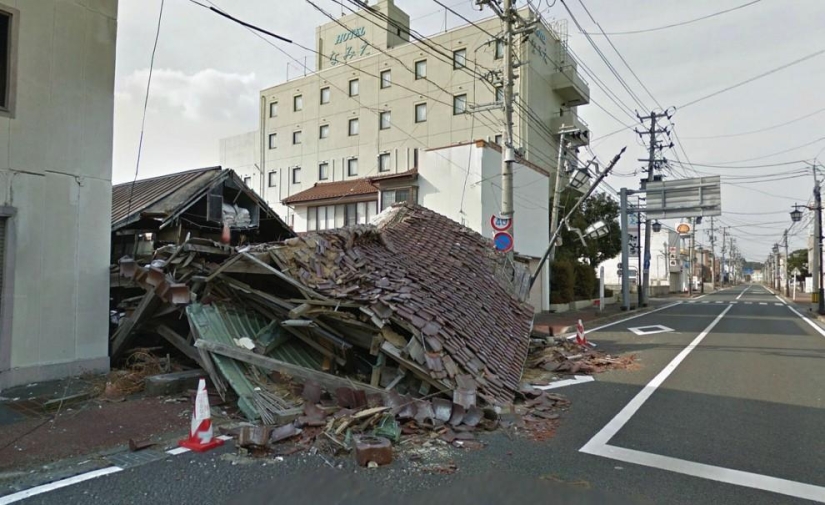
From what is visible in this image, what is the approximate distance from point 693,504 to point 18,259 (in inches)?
335

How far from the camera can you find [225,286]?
7.77m

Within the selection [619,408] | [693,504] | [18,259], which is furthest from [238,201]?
[693,504]

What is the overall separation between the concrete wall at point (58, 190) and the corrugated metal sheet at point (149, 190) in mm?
3291

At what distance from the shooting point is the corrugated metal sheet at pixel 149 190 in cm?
1135

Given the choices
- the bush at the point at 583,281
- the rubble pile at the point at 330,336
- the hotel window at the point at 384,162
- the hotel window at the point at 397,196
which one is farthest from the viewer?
the hotel window at the point at 384,162

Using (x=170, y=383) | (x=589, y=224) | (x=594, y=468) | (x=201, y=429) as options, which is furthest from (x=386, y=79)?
(x=594, y=468)

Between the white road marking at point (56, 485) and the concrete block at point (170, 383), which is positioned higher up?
the concrete block at point (170, 383)

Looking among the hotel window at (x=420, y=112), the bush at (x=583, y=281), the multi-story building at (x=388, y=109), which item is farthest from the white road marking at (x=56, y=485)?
the hotel window at (x=420, y=112)

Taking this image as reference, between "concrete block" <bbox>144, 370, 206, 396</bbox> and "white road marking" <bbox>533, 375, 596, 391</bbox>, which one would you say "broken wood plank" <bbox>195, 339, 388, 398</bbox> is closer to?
"concrete block" <bbox>144, 370, 206, 396</bbox>

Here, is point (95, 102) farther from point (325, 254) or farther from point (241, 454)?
point (241, 454)

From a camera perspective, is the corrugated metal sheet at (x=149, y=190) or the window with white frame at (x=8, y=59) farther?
the corrugated metal sheet at (x=149, y=190)

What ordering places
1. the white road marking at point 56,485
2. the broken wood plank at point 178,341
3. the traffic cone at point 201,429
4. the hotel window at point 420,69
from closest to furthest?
the white road marking at point 56,485 → the traffic cone at point 201,429 → the broken wood plank at point 178,341 → the hotel window at point 420,69

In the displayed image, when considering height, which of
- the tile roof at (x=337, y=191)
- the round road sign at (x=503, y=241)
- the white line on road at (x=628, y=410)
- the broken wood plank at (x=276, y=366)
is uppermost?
the tile roof at (x=337, y=191)

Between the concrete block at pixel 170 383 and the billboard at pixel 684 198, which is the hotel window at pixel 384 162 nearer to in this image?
the billboard at pixel 684 198
